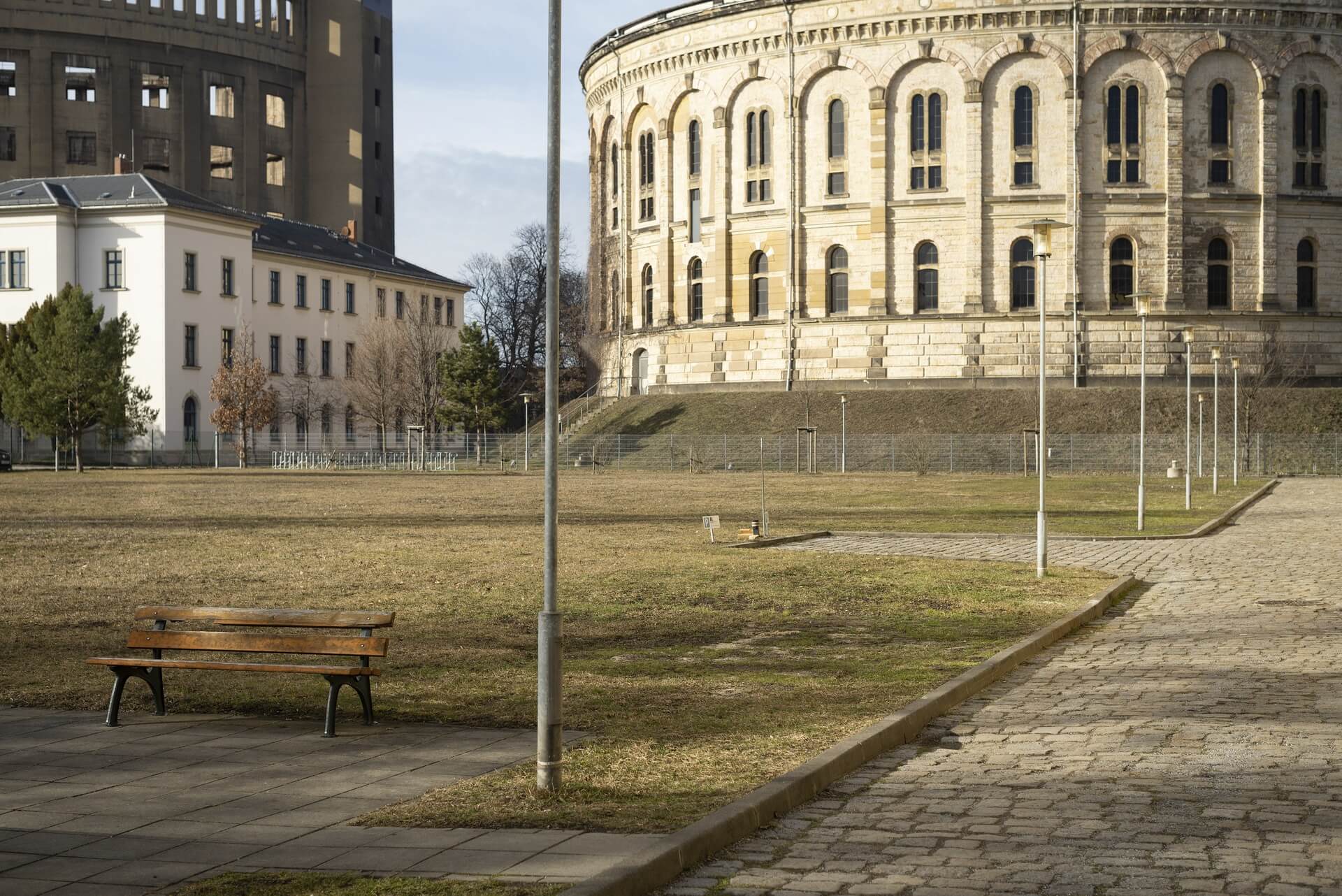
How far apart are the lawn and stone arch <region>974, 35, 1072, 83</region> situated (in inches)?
1938

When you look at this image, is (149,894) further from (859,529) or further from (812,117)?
(812,117)

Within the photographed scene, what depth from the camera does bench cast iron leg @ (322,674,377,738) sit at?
10266mm

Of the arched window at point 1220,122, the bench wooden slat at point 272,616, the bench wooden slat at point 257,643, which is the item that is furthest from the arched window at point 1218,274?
the bench wooden slat at point 257,643

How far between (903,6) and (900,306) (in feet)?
52.3

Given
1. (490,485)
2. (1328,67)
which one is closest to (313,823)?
(490,485)

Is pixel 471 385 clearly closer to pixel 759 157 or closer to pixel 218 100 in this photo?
pixel 759 157

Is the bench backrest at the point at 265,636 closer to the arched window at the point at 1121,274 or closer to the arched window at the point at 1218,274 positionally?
the arched window at the point at 1121,274

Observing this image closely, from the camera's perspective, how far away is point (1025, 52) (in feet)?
272

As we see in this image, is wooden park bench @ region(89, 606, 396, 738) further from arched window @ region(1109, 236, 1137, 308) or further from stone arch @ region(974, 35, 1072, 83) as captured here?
arched window @ region(1109, 236, 1137, 308)

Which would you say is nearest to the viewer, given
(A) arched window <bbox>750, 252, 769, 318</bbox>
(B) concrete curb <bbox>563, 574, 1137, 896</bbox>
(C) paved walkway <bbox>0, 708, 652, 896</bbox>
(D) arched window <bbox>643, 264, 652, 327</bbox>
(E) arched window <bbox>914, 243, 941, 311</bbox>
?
(B) concrete curb <bbox>563, 574, 1137, 896</bbox>

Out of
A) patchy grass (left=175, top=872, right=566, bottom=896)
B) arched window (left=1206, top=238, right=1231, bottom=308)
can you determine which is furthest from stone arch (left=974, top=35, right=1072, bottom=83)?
patchy grass (left=175, top=872, right=566, bottom=896)

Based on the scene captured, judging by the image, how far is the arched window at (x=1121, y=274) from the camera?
8381 centimetres

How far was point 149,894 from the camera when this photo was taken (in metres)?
6.72

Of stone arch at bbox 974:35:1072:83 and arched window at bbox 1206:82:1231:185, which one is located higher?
stone arch at bbox 974:35:1072:83
